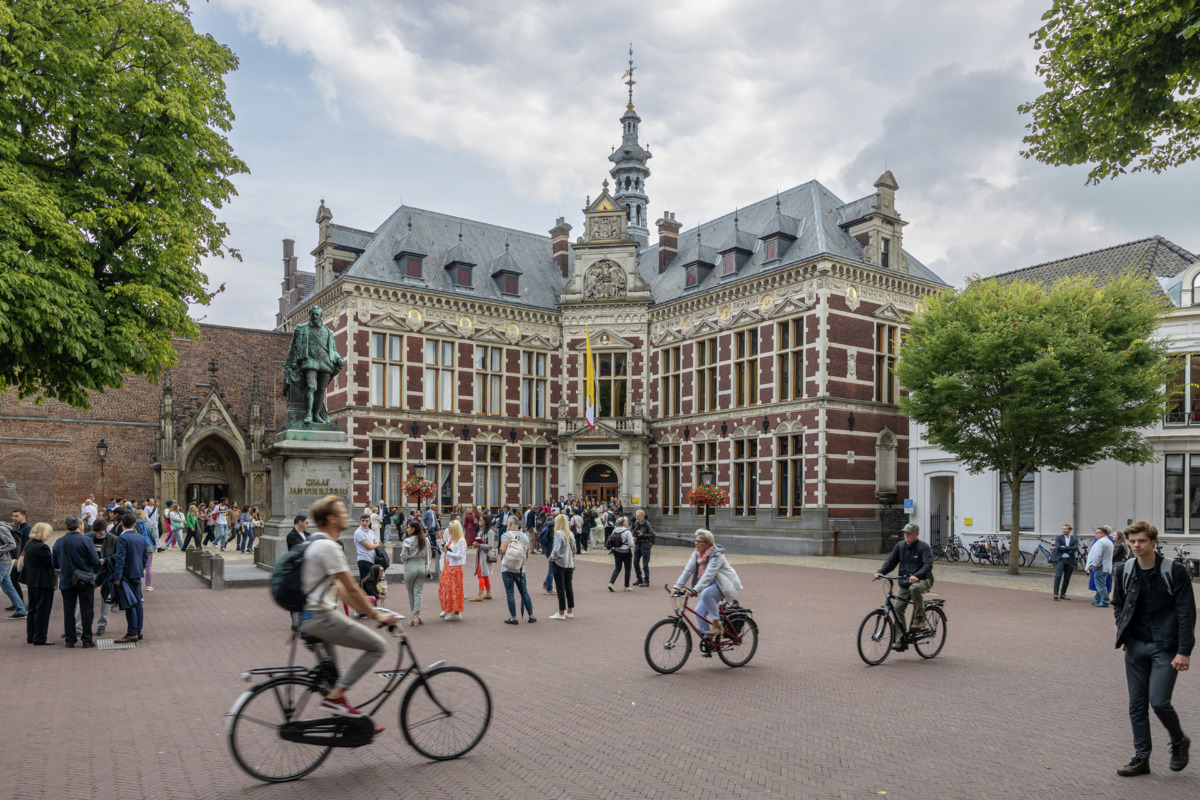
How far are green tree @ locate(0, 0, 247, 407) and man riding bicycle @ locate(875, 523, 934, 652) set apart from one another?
12.6 m

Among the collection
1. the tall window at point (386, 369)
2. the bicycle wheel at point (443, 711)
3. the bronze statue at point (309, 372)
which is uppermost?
the tall window at point (386, 369)

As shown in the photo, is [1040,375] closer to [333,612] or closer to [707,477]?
[707,477]

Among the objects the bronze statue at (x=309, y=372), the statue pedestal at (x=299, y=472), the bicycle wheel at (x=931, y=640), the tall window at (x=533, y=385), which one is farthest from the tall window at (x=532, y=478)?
the bicycle wheel at (x=931, y=640)

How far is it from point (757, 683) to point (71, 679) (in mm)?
7596

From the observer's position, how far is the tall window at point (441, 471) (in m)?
37.2

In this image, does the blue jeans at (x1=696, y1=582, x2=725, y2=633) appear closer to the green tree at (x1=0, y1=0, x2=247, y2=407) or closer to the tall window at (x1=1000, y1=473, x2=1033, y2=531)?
the green tree at (x1=0, y1=0, x2=247, y2=407)

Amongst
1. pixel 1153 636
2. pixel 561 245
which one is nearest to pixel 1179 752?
pixel 1153 636

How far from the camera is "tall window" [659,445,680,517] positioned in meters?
37.8

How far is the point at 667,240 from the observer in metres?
41.2

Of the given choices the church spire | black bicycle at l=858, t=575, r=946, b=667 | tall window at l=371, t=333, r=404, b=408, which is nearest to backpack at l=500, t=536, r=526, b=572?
black bicycle at l=858, t=575, r=946, b=667

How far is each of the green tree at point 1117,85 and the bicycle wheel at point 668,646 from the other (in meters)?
6.99

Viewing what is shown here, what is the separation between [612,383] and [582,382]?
4.52 ft

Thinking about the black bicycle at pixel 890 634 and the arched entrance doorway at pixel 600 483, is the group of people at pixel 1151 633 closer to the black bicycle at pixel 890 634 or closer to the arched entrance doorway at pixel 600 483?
the black bicycle at pixel 890 634

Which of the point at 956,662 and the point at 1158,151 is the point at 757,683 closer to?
the point at 956,662
